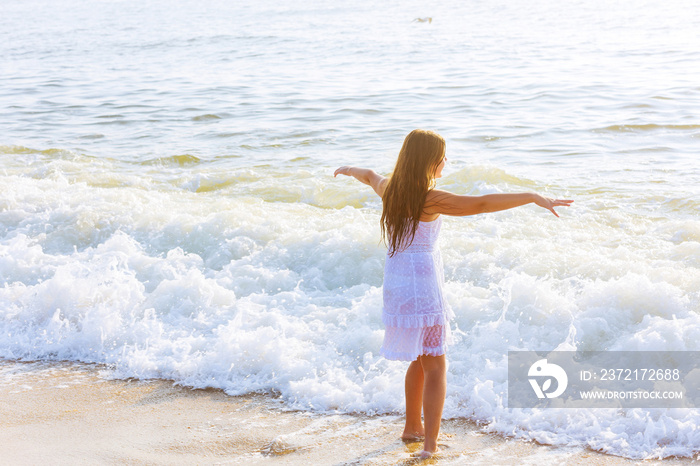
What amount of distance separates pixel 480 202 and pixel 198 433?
7.05 feet

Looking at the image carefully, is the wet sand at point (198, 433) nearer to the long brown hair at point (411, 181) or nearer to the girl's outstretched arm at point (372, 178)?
the long brown hair at point (411, 181)

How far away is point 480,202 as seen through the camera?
10.7 ft

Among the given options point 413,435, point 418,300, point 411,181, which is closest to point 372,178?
point 411,181

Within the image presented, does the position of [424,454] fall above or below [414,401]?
below

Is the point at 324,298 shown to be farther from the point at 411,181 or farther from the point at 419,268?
the point at 411,181

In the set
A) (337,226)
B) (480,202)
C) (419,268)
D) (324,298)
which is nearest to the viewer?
(480,202)

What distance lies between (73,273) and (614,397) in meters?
4.54

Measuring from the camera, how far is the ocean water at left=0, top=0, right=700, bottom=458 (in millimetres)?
4668

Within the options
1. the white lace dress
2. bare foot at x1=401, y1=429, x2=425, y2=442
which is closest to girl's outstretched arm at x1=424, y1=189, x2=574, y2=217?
the white lace dress

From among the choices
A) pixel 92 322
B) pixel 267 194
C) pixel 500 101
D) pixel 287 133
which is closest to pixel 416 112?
pixel 500 101

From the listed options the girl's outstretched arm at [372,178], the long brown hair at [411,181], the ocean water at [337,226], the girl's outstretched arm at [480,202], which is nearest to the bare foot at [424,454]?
the ocean water at [337,226]

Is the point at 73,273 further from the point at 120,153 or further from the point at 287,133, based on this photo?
the point at 287,133

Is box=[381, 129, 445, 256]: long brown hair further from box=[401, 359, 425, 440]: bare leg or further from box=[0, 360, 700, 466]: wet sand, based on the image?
box=[0, 360, 700, 466]: wet sand

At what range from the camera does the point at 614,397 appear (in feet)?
13.6
